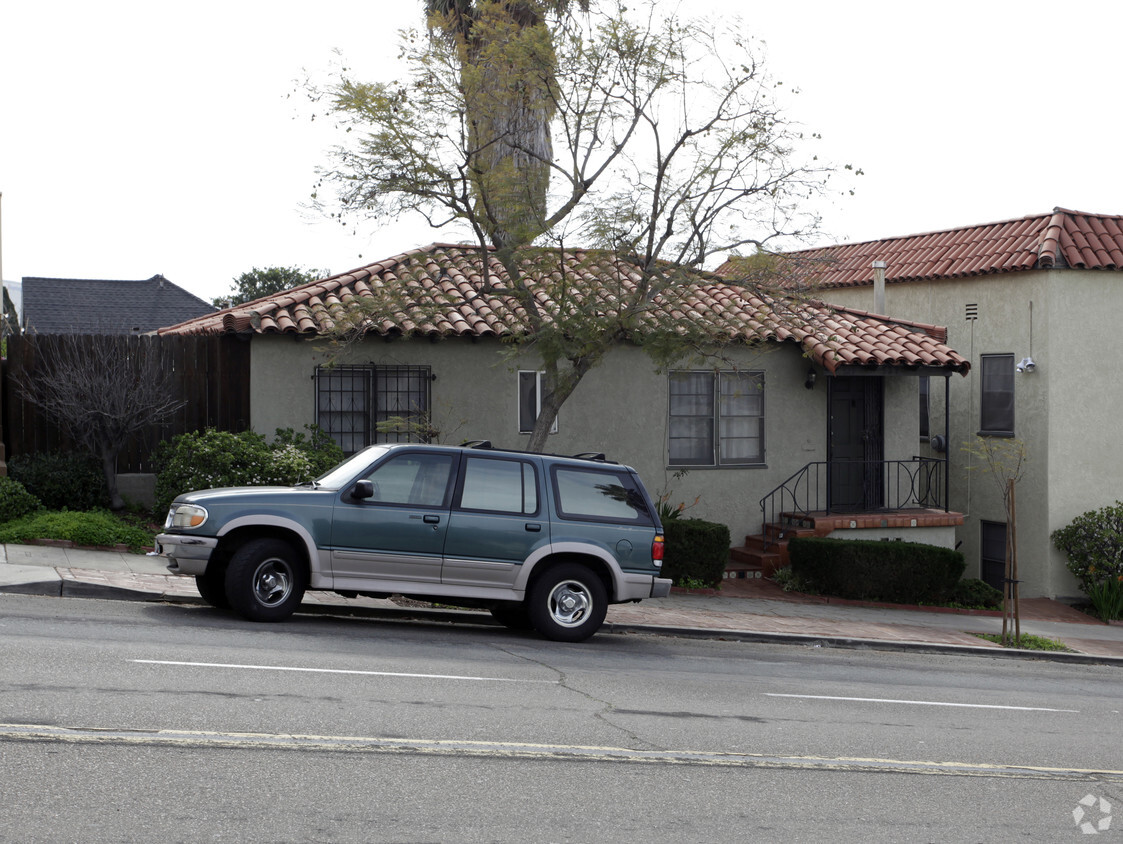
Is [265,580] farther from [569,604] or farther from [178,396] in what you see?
[178,396]

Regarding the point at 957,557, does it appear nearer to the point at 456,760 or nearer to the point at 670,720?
the point at 670,720

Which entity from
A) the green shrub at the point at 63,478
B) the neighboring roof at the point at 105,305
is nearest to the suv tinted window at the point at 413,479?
the green shrub at the point at 63,478

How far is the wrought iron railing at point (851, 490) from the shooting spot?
757 inches

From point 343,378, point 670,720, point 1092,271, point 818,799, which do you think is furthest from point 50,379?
point 1092,271

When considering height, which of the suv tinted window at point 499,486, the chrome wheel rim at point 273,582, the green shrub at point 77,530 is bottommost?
the chrome wheel rim at point 273,582

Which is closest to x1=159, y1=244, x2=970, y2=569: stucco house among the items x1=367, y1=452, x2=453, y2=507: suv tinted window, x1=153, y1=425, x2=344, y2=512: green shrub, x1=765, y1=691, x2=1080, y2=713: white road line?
x1=153, y1=425, x2=344, y2=512: green shrub

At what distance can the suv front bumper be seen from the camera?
1015 cm

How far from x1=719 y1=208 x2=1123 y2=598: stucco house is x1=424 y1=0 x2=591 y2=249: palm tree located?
666 cm

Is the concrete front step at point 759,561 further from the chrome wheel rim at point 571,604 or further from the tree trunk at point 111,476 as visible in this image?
the tree trunk at point 111,476

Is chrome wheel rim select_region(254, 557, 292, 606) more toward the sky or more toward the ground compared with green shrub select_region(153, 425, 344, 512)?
more toward the ground

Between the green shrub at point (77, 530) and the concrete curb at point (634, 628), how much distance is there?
2536 mm

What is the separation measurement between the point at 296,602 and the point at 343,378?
6712mm

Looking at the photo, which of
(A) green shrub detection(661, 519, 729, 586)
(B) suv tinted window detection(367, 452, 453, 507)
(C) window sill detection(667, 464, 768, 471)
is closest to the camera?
(B) suv tinted window detection(367, 452, 453, 507)

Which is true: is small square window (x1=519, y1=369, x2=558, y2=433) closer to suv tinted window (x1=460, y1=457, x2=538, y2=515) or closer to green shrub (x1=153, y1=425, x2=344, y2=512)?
green shrub (x1=153, y1=425, x2=344, y2=512)
